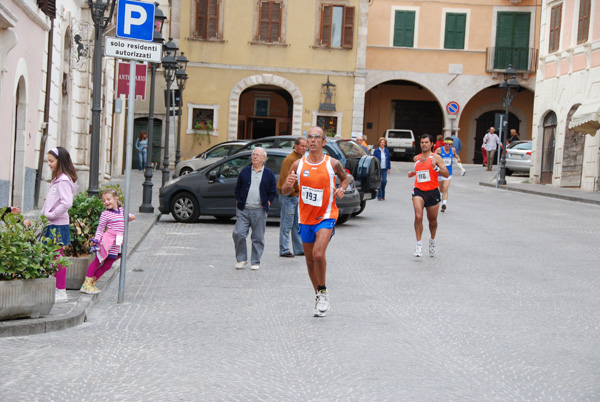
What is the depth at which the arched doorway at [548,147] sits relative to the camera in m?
35.5

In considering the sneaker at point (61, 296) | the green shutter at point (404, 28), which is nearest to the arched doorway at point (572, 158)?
the green shutter at point (404, 28)

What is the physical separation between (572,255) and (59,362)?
956cm

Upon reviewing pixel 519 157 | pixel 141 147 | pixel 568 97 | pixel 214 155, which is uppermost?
pixel 568 97

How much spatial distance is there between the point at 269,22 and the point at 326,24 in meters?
2.53

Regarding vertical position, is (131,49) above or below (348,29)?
below

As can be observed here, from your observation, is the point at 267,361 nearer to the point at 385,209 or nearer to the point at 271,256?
the point at 271,256

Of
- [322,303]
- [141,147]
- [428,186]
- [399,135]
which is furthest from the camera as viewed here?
[399,135]

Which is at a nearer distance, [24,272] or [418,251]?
[24,272]

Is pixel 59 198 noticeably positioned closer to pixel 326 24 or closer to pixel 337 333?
pixel 337 333

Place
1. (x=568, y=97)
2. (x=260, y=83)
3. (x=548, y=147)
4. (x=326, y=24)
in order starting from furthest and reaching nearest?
(x=260, y=83)
(x=326, y=24)
(x=548, y=147)
(x=568, y=97)

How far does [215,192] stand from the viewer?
60.7ft

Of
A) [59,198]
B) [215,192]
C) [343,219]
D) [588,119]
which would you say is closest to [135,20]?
[59,198]

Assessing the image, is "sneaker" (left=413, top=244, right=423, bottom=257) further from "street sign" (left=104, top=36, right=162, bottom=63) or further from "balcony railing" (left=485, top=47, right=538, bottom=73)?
"balcony railing" (left=485, top=47, right=538, bottom=73)

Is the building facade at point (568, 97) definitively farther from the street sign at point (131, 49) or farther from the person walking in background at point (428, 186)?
the street sign at point (131, 49)
